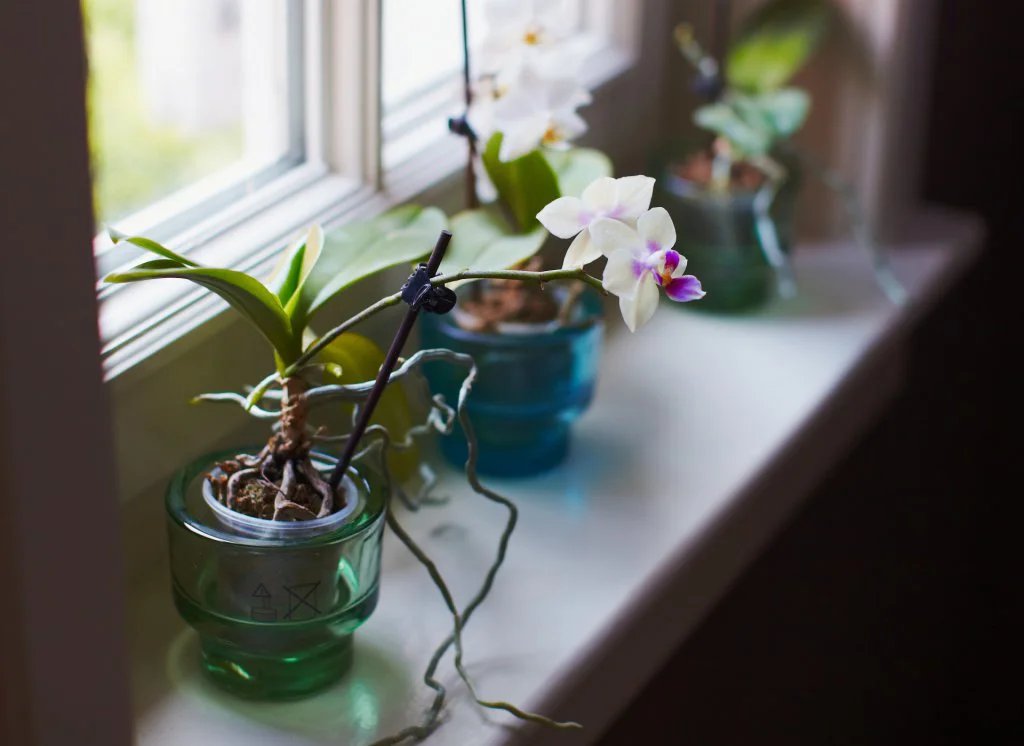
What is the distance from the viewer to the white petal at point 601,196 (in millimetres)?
611

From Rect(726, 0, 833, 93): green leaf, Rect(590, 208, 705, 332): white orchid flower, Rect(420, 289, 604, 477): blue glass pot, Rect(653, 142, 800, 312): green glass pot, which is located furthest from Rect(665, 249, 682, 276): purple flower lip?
Rect(726, 0, 833, 93): green leaf

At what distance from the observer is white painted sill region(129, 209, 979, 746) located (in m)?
0.70

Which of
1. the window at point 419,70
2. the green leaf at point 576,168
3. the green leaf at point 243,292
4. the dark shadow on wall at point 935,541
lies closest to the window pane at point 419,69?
the window at point 419,70

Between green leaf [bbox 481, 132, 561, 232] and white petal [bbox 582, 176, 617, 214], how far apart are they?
0.70 ft

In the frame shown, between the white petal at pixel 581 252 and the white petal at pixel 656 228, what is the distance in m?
0.03

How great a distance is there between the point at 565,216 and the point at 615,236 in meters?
0.03

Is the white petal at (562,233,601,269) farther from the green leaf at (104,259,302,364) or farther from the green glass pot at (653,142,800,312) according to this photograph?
the green glass pot at (653,142,800,312)

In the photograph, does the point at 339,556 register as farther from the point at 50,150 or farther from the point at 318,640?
the point at 50,150

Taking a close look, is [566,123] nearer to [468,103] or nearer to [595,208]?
[468,103]

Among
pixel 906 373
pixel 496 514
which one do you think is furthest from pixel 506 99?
pixel 906 373

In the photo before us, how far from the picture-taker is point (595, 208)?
2.02ft

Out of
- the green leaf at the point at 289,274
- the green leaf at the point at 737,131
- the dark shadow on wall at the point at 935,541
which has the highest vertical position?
the green leaf at the point at 289,274

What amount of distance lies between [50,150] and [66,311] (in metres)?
0.06

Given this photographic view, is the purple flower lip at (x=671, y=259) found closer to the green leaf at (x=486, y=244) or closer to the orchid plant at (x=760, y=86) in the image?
the green leaf at (x=486, y=244)
